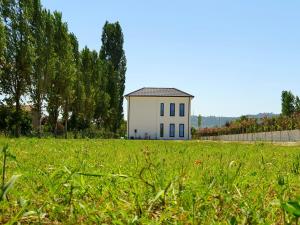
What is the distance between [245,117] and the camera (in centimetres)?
7838

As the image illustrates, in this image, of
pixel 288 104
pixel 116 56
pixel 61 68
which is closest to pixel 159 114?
pixel 116 56

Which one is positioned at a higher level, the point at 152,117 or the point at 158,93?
the point at 158,93

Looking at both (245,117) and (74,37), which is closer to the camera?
(74,37)

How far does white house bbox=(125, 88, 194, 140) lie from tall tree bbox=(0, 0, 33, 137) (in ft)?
105

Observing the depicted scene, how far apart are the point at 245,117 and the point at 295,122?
29166 millimetres

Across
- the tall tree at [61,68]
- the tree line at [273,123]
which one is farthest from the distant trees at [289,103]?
the tall tree at [61,68]

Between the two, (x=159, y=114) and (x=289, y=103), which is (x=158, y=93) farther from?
(x=289, y=103)

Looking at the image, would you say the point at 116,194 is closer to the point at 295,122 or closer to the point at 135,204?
the point at 135,204

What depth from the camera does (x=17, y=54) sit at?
3173cm

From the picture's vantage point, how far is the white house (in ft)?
210

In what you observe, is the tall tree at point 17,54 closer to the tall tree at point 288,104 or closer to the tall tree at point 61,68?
the tall tree at point 61,68

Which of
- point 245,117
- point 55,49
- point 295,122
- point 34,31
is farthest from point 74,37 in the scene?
point 245,117

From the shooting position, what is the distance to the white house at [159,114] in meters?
64.1

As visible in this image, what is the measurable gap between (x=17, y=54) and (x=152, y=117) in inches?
1374
